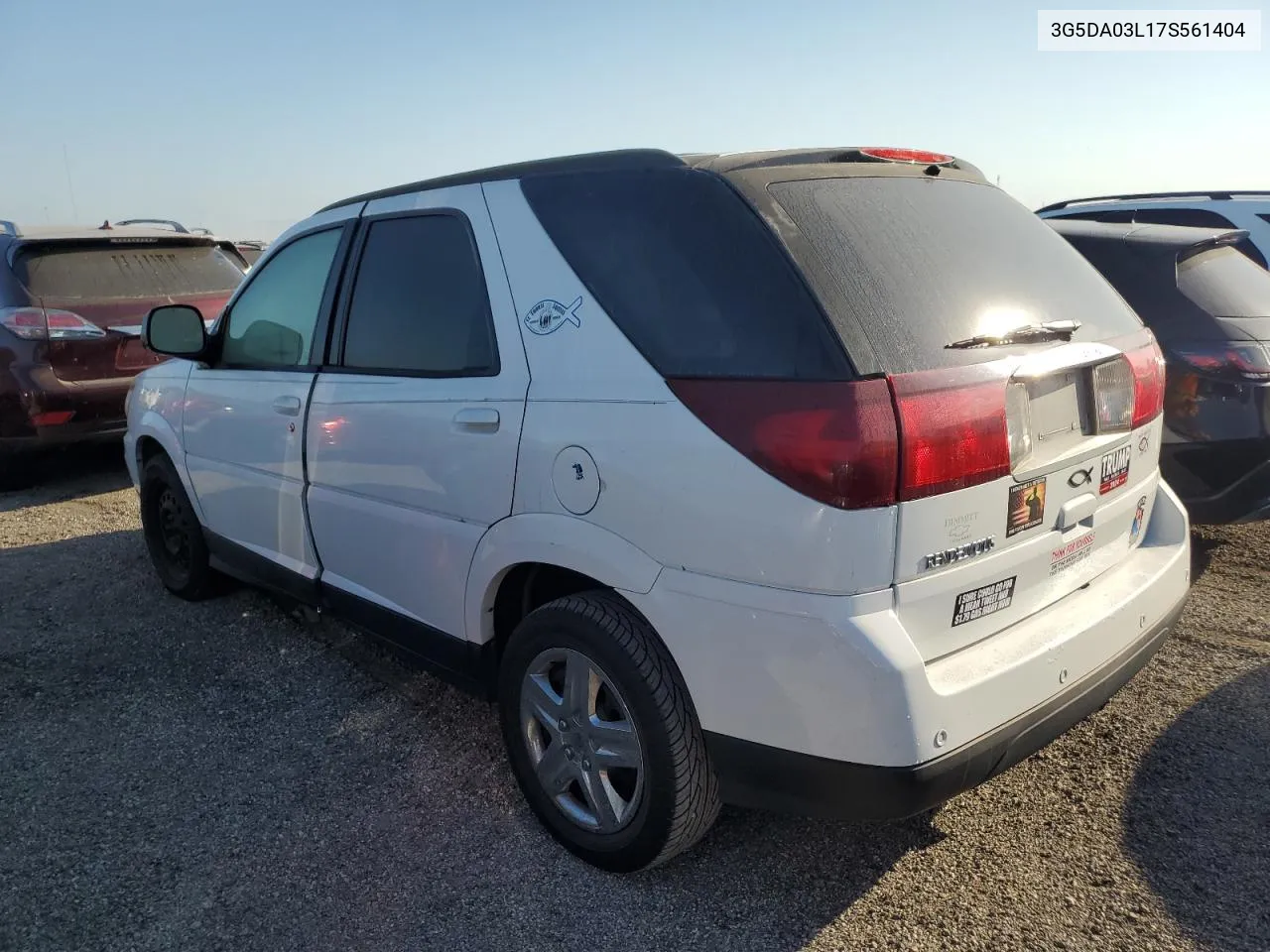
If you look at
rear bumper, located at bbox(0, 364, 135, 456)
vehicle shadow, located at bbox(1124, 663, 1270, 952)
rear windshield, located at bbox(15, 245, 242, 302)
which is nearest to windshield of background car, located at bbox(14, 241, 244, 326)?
rear windshield, located at bbox(15, 245, 242, 302)

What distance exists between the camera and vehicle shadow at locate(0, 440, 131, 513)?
22.5 feet

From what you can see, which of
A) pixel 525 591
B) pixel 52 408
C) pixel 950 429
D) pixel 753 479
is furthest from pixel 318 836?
pixel 52 408

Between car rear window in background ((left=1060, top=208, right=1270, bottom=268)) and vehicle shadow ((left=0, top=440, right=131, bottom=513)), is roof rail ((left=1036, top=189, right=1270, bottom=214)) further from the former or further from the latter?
vehicle shadow ((left=0, top=440, right=131, bottom=513))

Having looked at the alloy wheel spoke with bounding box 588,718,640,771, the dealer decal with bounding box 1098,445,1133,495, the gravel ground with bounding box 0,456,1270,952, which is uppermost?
the dealer decal with bounding box 1098,445,1133,495

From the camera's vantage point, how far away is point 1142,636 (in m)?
2.57

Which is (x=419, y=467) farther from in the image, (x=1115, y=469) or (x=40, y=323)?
(x=40, y=323)

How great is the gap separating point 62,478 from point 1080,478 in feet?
24.3

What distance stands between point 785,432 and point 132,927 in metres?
2.03

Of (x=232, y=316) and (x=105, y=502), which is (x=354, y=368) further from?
(x=105, y=502)

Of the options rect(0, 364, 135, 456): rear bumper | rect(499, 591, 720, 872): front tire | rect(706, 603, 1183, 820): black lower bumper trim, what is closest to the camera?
rect(706, 603, 1183, 820): black lower bumper trim

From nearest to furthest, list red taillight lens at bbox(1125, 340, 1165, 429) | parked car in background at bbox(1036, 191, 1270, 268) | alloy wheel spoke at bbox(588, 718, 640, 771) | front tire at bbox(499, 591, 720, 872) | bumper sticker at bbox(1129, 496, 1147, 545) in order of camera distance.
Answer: front tire at bbox(499, 591, 720, 872) → alloy wheel spoke at bbox(588, 718, 640, 771) → red taillight lens at bbox(1125, 340, 1165, 429) → bumper sticker at bbox(1129, 496, 1147, 545) → parked car in background at bbox(1036, 191, 1270, 268)

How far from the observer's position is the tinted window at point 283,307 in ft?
11.6

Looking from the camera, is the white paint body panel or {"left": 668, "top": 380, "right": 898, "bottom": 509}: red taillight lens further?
the white paint body panel

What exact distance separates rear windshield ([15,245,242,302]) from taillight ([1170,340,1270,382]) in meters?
6.35
